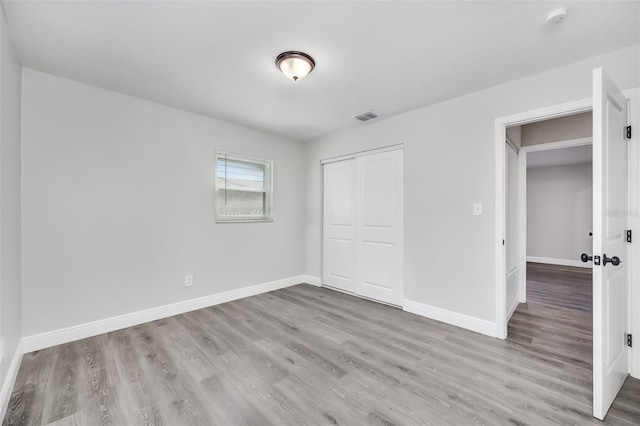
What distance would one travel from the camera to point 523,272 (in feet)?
12.7

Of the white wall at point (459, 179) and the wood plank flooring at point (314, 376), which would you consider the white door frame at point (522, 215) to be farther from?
the white wall at point (459, 179)

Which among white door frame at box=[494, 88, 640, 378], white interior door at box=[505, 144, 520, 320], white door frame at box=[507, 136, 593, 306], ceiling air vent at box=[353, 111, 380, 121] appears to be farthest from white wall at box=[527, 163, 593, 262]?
ceiling air vent at box=[353, 111, 380, 121]

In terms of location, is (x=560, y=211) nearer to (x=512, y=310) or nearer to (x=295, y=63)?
(x=512, y=310)

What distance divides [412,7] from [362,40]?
1.35ft

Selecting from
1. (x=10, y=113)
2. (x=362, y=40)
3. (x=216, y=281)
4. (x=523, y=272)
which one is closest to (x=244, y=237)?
(x=216, y=281)

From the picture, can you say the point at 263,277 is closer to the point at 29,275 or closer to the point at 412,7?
the point at 29,275

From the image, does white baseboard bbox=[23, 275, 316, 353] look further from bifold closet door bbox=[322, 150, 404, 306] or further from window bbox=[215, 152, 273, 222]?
bifold closet door bbox=[322, 150, 404, 306]

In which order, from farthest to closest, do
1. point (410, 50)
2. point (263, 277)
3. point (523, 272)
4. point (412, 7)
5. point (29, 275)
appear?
point (263, 277) → point (523, 272) → point (29, 275) → point (410, 50) → point (412, 7)

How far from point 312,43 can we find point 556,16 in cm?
160

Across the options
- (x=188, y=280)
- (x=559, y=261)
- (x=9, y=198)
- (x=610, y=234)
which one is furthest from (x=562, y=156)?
(x=9, y=198)

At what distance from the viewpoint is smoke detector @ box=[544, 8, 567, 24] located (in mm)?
1714

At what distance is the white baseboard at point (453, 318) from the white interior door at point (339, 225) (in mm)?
1046

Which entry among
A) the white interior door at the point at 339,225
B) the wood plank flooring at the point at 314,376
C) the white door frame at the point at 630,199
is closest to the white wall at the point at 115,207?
the wood plank flooring at the point at 314,376

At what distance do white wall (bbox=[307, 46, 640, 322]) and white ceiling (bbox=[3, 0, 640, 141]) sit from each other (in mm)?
171
